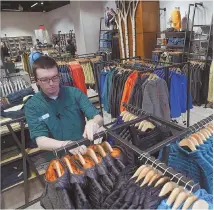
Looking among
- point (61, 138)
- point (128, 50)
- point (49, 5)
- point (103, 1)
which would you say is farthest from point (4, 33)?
point (61, 138)

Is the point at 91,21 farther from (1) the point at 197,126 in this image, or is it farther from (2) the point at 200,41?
(1) the point at 197,126

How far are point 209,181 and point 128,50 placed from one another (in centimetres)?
597

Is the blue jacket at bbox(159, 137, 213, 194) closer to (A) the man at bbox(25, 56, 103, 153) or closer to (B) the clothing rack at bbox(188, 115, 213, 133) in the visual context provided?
(B) the clothing rack at bbox(188, 115, 213, 133)

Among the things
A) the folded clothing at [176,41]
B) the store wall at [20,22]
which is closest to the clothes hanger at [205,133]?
the folded clothing at [176,41]

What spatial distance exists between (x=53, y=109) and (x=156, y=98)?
1.45 meters

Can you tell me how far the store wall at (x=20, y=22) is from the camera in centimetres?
1227

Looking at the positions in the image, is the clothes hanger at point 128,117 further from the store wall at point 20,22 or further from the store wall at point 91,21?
the store wall at point 20,22

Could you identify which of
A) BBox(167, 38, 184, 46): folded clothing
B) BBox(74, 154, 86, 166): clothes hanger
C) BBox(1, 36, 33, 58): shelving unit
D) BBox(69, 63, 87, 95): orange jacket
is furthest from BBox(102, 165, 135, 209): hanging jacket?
BBox(1, 36, 33, 58): shelving unit

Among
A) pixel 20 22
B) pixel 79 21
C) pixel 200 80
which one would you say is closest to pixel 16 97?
pixel 200 80

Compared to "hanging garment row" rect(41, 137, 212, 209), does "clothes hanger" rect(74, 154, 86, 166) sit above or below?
above

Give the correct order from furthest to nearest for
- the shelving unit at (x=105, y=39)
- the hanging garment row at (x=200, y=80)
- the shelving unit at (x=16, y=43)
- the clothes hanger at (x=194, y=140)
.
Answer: the shelving unit at (x=16, y=43) → the shelving unit at (x=105, y=39) → the hanging garment row at (x=200, y=80) → the clothes hanger at (x=194, y=140)

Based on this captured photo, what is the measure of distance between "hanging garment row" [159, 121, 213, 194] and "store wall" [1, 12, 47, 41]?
1353 cm

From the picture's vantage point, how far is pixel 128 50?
664 centimetres

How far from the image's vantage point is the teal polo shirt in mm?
1597
